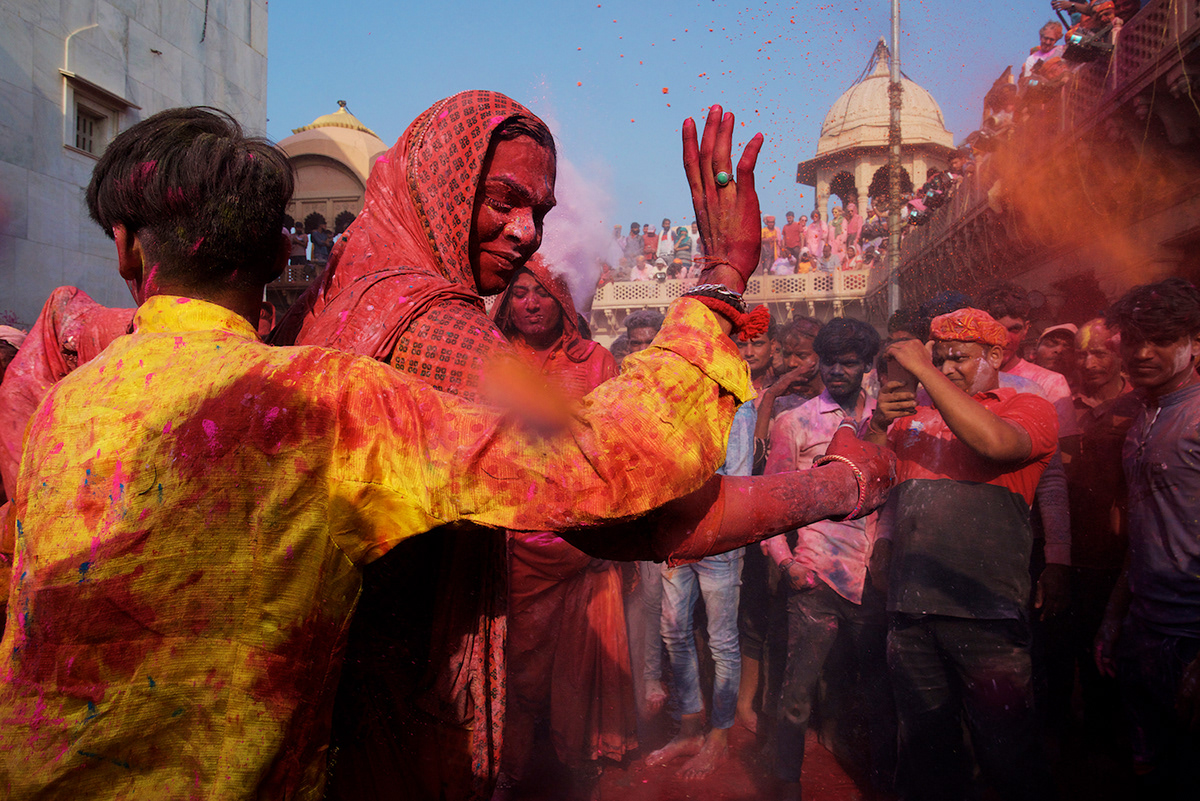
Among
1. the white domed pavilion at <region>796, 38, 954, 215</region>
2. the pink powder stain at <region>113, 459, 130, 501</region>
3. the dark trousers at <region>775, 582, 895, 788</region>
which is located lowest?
the dark trousers at <region>775, 582, 895, 788</region>

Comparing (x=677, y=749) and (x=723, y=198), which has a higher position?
(x=723, y=198)

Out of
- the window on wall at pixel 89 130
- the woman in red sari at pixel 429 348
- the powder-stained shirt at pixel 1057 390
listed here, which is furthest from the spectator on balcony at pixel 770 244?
the woman in red sari at pixel 429 348

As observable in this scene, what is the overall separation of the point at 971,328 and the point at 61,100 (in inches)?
545

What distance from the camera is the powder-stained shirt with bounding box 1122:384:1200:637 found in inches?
123

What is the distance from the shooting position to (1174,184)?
24.1 ft

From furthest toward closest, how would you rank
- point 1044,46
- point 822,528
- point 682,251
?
point 682,251
point 1044,46
point 822,528

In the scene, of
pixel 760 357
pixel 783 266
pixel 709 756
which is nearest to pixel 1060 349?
pixel 760 357

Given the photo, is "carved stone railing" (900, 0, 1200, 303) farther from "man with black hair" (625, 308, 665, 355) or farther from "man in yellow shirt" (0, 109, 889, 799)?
"man in yellow shirt" (0, 109, 889, 799)

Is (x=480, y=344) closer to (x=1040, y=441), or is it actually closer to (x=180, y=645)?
(x=180, y=645)

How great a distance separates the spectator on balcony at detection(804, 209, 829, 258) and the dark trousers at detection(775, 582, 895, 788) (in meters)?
22.2

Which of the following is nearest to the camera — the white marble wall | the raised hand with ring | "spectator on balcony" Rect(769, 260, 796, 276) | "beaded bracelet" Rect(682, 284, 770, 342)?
"beaded bracelet" Rect(682, 284, 770, 342)

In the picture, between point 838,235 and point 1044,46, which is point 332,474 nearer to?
point 1044,46

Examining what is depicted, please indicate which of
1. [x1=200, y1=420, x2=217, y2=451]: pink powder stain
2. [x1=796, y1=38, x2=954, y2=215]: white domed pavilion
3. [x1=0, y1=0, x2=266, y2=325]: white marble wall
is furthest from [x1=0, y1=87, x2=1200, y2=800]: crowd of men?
[x1=796, y1=38, x2=954, y2=215]: white domed pavilion

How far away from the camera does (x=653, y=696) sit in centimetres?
523
